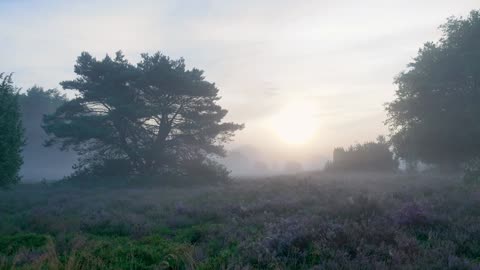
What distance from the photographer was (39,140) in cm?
6706

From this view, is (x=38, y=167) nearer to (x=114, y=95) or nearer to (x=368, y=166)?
(x=114, y=95)

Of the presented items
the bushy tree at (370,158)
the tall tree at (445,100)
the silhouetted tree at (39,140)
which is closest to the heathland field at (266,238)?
the tall tree at (445,100)

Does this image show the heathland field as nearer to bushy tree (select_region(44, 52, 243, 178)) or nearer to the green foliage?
the green foliage

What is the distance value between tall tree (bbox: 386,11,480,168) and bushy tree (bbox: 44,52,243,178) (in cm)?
1612

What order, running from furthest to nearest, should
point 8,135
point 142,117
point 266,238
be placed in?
point 142,117
point 8,135
point 266,238

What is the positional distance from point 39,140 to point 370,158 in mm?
57566

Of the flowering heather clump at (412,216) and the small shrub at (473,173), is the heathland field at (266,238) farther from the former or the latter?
the small shrub at (473,173)

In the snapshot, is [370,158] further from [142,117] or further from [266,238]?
[266,238]

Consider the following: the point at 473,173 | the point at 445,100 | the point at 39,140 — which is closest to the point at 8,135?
the point at 473,173

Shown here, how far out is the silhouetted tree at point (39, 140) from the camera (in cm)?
6362

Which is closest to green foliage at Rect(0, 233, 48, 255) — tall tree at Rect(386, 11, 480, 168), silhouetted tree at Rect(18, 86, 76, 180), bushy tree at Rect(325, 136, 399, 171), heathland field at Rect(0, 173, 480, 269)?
heathland field at Rect(0, 173, 480, 269)

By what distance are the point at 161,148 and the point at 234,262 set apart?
24817 millimetres

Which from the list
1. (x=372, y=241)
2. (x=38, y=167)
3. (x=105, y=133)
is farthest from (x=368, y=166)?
(x=38, y=167)

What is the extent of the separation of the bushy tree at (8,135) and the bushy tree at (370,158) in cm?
2907
